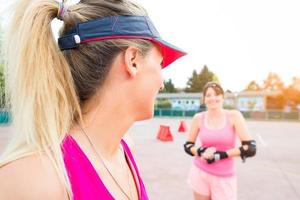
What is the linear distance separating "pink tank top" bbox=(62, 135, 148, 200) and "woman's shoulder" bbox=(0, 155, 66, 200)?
88 millimetres

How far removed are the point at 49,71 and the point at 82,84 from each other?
0.15 meters

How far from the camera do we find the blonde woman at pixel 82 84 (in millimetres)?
1268

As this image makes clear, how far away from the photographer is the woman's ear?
1418mm

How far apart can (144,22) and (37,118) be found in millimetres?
554

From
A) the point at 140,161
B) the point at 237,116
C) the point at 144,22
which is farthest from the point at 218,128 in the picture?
the point at 140,161

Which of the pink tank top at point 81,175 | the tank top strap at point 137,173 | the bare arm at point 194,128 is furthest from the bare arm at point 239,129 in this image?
the pink tank top at point 81,175

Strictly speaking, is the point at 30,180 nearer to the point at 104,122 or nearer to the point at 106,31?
the point at 104,122

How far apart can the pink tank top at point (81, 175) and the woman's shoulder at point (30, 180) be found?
0.09 m

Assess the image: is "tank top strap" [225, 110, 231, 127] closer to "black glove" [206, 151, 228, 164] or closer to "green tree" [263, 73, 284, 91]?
"black glove" [206, 151, 228, 164]

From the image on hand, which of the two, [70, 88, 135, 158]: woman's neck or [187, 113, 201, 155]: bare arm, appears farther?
[187, 113, 201, 155]: bare arm

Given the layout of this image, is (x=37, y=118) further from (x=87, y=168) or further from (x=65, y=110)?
(x=87, y=168)

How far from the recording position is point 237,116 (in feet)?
13.1

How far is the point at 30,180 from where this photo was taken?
1091 millimetres

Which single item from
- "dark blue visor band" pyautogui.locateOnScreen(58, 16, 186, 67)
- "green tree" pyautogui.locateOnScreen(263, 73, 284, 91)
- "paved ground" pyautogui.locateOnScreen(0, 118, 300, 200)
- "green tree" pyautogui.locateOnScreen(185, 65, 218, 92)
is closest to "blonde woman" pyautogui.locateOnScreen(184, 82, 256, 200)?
"paved ground" pyautogui.locateOnScreen(0, 118, 300, 200)
